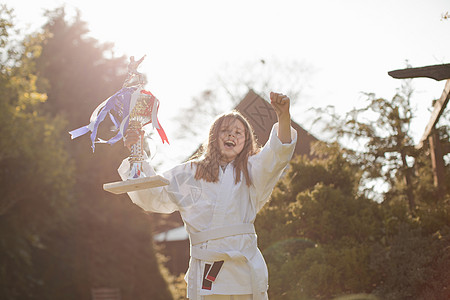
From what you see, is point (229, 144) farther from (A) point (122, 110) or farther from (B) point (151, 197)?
(A) point (122, 110)

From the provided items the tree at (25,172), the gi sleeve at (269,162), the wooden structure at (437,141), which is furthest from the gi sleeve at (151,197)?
the tree at (25,172)

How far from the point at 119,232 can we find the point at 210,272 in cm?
1342

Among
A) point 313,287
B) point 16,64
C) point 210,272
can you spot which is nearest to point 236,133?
point 210,272

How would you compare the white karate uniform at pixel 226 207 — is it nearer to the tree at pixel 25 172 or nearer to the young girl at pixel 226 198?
the young girl at pixel 226 198

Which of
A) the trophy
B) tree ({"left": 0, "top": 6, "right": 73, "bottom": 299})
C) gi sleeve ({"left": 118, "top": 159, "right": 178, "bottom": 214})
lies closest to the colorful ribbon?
the trophy

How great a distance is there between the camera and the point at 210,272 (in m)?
2.91

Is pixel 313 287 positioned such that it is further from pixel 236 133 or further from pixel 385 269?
pixel 236 133

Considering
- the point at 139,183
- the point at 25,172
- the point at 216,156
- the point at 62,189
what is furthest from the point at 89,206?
the point at 139,183

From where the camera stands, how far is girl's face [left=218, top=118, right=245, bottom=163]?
10.5 ft

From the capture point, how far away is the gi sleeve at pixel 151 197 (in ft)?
10.4

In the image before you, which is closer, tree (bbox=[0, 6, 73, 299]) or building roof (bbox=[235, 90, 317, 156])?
building roof (bbox=[235, 90, 317, 156])

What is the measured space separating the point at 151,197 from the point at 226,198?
0.48m

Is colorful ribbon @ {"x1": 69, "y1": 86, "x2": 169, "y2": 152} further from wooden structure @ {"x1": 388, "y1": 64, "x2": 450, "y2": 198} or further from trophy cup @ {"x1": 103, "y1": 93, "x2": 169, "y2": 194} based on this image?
wooden structure @ {"x1": 388, "y1": 64, "x2": 450, "y2": 198}

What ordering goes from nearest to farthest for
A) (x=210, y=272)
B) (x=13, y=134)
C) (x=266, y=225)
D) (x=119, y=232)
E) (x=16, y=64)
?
(x=210, y=272) < (x=266, y=225) < (x=13, y=134) < (x=16, y=64) < (x=119, y=232)
